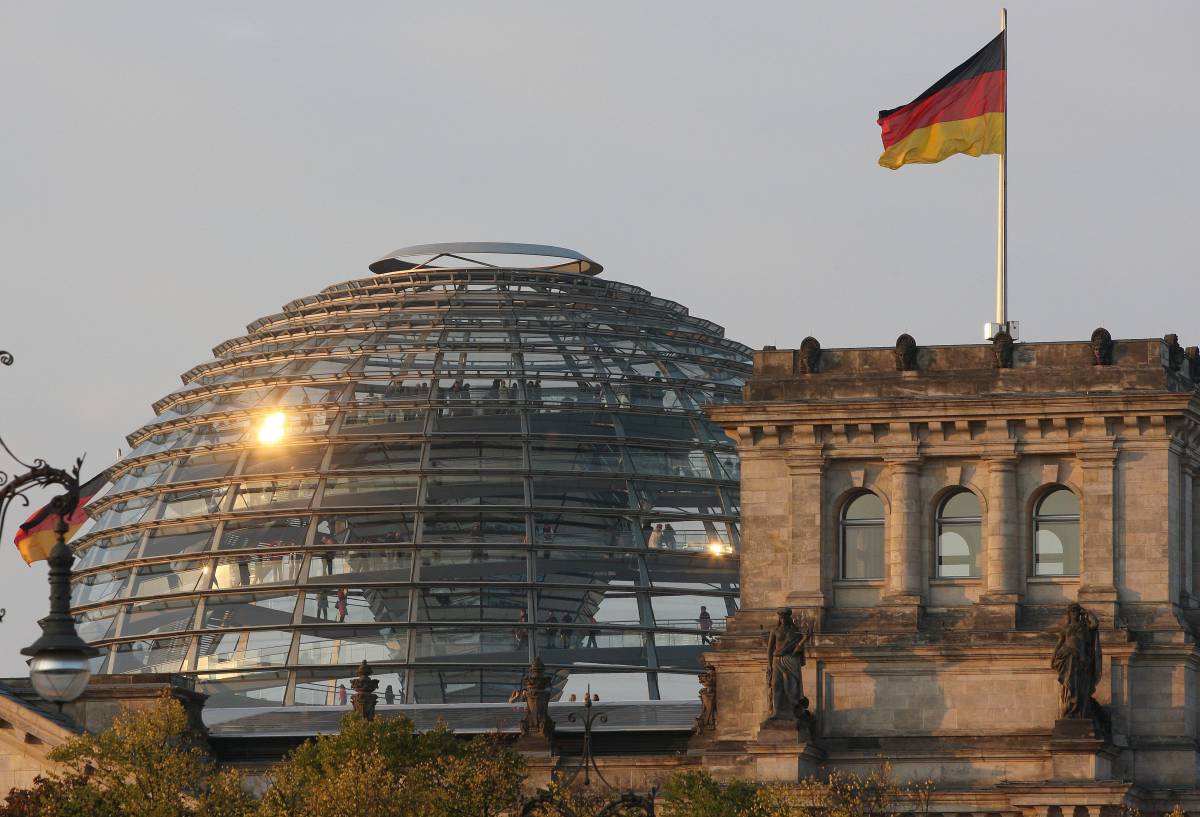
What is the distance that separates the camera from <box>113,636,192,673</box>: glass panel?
344 ft

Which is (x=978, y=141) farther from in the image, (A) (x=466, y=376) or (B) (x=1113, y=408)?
(A) (x=466, y=376)

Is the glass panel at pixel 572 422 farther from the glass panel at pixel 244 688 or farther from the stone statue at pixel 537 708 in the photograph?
the stone statue at pixel 537 708

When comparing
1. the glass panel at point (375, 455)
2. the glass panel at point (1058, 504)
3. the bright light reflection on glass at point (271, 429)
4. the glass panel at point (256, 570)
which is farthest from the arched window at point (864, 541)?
the bright light reflection on glass at point (271, 429)

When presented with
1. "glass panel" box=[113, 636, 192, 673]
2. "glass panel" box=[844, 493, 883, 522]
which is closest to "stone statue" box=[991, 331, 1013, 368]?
"glass panel" box=[844, 493, 883, 522]

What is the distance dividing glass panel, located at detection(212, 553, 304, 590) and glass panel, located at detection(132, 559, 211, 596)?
755mm

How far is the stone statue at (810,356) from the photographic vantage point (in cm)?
7756

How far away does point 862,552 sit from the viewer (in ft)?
252

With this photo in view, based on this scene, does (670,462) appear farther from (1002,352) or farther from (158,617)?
Answer: (1002,352)

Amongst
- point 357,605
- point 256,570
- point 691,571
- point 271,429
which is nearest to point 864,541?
point 691,571

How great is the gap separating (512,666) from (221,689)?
362 inches

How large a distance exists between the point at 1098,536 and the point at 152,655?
1630 inches

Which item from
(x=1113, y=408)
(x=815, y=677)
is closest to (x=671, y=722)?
(x=815, y=677)

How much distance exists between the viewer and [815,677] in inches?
2980

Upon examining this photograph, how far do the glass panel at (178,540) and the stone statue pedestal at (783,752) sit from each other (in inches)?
1523
